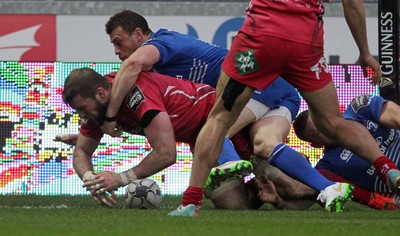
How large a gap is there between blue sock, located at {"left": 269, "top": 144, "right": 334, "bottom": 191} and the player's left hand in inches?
36.7

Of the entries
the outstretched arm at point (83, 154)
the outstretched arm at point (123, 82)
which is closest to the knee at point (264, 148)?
the outstretched arm at point (123, 82)

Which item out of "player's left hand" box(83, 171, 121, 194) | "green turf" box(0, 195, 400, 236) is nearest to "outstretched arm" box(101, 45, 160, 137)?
"player's left hand" box(83, 171, 121, 194)

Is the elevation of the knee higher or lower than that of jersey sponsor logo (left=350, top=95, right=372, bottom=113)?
lower

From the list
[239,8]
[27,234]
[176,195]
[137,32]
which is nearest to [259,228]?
[27,234]

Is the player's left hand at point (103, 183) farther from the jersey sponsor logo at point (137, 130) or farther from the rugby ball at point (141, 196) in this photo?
the jersey sponsor logo at point (137, 130)

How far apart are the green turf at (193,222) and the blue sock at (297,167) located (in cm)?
18

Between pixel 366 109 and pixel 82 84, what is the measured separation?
1718 millimetres

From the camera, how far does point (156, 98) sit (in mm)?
7762

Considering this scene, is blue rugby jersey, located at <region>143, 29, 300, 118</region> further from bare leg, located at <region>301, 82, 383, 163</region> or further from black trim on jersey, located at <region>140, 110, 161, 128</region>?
bare leg, located at <region>301, 82, 383, 163</region>

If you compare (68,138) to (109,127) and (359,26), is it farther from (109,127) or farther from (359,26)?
(359,26)

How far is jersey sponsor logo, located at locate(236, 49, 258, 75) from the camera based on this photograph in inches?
261

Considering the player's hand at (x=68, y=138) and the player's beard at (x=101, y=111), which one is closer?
the player's beard at (x=101, y=111)

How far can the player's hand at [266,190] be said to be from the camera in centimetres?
776

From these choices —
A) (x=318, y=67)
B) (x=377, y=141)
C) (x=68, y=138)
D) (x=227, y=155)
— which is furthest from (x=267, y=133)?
(x=68, y=138)
